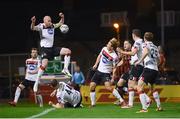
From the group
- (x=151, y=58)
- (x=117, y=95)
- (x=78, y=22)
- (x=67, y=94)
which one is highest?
(x=78, y=22)

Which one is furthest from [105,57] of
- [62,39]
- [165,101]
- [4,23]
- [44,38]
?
[4,23]

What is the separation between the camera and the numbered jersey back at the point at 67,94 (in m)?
20.2

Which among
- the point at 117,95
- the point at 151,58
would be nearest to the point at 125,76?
the point at 117,95

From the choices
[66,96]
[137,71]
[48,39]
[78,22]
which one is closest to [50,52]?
[48,39]

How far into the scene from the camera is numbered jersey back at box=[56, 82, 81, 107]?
20203mm

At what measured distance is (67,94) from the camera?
20.2 m

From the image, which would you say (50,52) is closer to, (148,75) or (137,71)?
(137,71)

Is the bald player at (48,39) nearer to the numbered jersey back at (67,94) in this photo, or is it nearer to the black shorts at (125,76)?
the numbered jersey back at (67,94)

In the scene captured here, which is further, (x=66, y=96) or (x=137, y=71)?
(x=66, y=96)

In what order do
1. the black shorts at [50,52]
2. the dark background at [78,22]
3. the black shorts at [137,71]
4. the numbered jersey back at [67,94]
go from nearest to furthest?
the black shorts at [137,71], the numbered jersey back at [67,94], the black shorts at [50,52], the dark background at [78,22]

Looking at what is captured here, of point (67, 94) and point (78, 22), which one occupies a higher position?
point (78, 22)

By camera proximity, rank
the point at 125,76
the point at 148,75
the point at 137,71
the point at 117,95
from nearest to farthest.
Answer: the point at 148,75 → the point at 137,71 → the point at 117,95 → the point at 125,76

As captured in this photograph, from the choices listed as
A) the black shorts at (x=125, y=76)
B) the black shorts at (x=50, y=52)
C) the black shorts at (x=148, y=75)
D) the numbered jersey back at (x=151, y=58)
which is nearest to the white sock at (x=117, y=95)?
the black shorts at (x=125, y=76)

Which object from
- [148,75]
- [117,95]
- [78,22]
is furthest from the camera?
[78,22]
